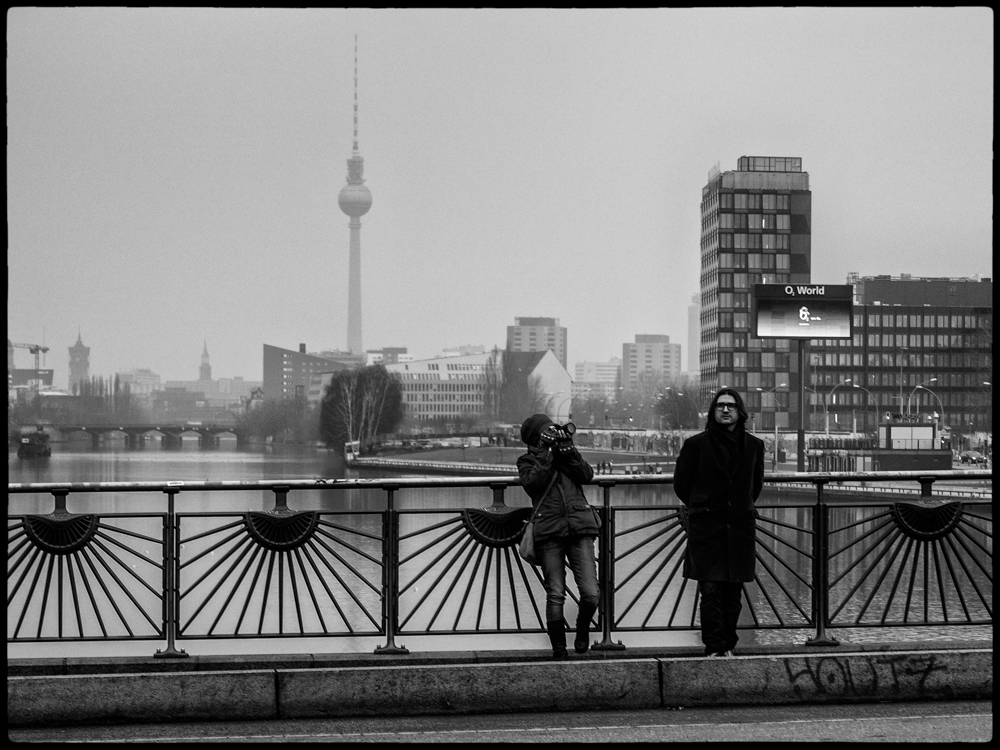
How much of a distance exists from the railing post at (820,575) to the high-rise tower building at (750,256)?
144m

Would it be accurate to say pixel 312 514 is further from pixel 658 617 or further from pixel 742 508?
pixel 658 617

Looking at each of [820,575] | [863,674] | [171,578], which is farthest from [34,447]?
[863,674]

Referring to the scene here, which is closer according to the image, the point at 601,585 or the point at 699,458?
the point at 699,458

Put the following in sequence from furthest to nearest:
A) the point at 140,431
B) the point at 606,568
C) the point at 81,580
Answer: the point at 140,431, the point at 81,580, the point at 606,568

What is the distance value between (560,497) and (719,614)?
4.60 feet

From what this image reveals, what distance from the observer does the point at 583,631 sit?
9438mm

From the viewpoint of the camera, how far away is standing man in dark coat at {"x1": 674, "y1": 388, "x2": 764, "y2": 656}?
29.8 ft

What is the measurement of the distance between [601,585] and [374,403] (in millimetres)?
154144

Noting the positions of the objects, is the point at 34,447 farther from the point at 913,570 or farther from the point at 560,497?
the point at 560,497

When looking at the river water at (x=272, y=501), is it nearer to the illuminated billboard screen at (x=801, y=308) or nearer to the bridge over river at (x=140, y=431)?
the bridge over river at (x=140, y=431)

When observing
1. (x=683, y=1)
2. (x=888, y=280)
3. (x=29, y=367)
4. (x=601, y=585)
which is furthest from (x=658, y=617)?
(x=29, y=367)

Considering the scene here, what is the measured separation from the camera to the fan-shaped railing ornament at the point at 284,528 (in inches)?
380

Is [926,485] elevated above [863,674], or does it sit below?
above

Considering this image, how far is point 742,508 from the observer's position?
29.9ft
